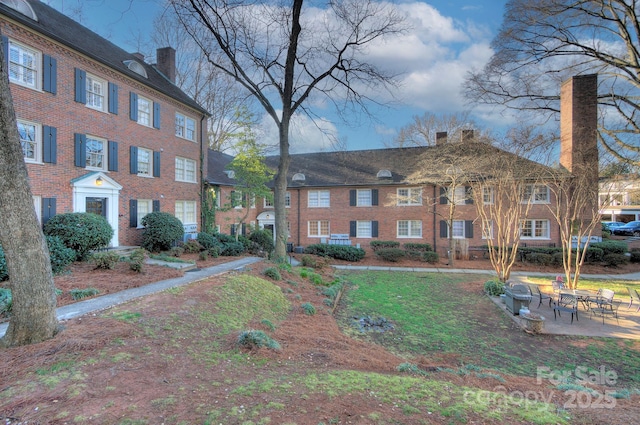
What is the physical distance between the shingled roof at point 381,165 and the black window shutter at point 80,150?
7930 millimetres

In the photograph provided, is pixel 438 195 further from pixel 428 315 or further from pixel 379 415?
pixel 379 415

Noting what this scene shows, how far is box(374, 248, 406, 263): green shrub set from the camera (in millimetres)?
19234

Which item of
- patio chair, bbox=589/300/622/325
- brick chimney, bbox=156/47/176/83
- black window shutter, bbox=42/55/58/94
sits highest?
brick chimney, bbox=156/47/176/83

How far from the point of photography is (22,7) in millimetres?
11109

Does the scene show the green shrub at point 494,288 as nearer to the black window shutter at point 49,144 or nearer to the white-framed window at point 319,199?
the white-framed window at point 319,199

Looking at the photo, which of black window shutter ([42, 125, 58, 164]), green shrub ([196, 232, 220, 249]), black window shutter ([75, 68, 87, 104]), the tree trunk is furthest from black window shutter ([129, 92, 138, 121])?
the tree trunk

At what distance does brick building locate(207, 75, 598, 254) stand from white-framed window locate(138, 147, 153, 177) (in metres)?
4.44

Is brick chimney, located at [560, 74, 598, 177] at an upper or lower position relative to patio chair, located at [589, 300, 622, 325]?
upper

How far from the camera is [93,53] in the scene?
502 inches

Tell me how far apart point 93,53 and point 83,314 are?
482 inches

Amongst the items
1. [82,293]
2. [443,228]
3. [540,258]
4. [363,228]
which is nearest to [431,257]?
[443,228]

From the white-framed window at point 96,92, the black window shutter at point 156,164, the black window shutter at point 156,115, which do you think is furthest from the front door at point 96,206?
the black window shutter at point 156,115

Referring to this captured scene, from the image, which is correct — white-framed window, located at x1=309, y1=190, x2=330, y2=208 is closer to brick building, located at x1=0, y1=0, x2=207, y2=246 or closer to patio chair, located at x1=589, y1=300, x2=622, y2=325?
brick building, located at x1=0, y1=0, x2=207, y2=246

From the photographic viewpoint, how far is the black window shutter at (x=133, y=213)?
14.5 m
